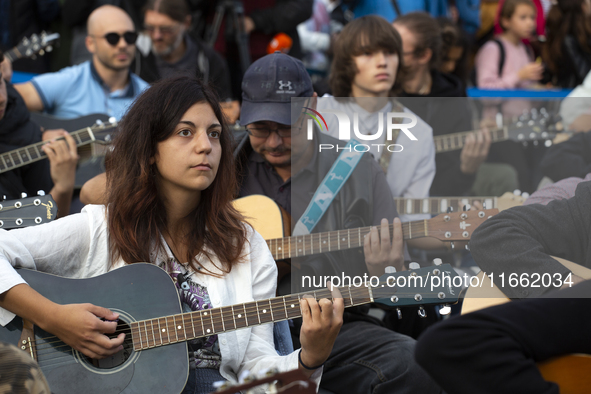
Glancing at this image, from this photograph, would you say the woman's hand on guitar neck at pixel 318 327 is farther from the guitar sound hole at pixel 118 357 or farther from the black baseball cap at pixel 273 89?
the black baseball cap at pixel 273 89

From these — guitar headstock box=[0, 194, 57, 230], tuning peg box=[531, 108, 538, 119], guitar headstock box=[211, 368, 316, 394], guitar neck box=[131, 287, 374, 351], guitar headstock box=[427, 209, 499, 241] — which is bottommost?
guitar neck box=[131, 287, 374, 351]

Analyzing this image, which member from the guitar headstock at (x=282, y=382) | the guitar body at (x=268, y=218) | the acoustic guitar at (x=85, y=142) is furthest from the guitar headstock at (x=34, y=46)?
the guitar headstock at (x=282, y=382)

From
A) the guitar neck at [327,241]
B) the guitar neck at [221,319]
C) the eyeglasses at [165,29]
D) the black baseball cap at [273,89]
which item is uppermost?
the eyeglasses at [165,29]

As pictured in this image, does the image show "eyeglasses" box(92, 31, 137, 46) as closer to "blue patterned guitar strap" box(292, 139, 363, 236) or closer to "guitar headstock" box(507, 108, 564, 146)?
"blue patterned guitar strap" box(292, 139, 363, 236)

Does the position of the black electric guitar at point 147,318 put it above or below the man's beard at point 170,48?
below

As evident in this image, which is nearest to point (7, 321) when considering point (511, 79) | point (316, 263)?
point (316, 263)

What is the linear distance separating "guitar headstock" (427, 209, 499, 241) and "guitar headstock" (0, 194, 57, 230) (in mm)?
1649

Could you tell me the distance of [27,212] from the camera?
255 cm

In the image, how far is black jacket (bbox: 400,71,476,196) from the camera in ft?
9.16

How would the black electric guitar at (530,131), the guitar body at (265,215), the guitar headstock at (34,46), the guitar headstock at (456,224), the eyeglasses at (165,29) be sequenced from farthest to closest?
1. the eyeglasses at (165,29)
2. the guitar headstock at (34,46)
3. the black electric guitar at (530,131)
4. the guitar body at (265,215)
5. the guitar headstock at (456,224)

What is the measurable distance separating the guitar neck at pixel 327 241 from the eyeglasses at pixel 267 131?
0.51m

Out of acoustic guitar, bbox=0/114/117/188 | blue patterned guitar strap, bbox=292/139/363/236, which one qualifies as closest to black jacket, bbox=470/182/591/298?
blue patterned guitar strap, bbox=292/139/363/236

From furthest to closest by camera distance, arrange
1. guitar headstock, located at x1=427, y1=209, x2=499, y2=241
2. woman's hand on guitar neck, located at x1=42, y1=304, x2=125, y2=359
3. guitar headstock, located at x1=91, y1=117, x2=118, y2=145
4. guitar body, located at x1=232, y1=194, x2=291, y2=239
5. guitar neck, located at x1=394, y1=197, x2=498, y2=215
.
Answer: guitar headstock, located at x1=91, y1=117, x2=118, y2=145, guitar neck, located at x1=394, y1=197, x2=498, y2=215, guitar body, located at x1=232, y1=194, x2=291, y2=239, guitar headstock, located at x1=427, y1=209, x2=499, y2=241, woman's hand on guitar neck, located at x1=42, y1=304, x2=125, y2=359

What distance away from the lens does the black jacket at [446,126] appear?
9.16 ft
